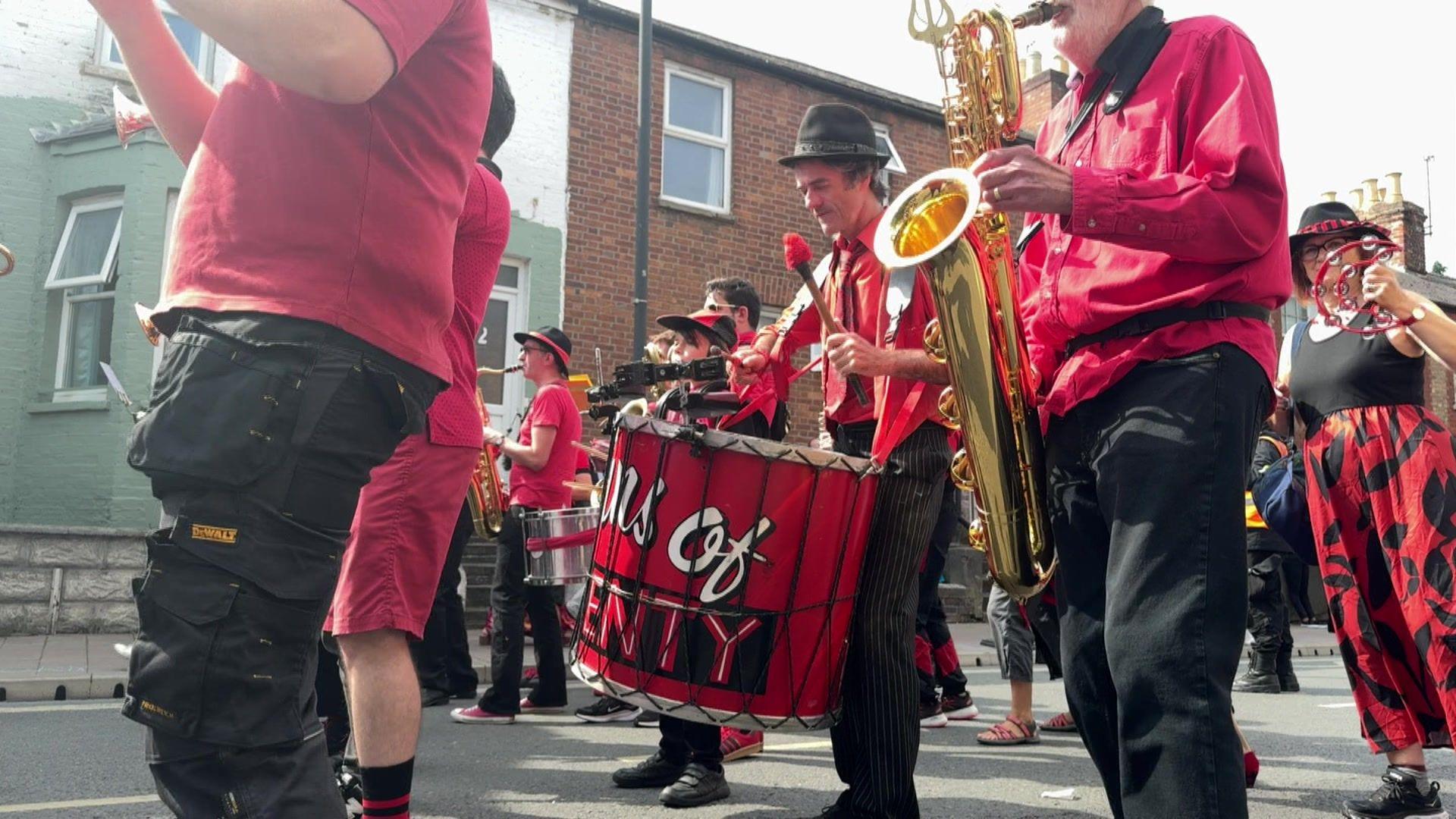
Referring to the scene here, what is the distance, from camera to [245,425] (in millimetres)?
1623

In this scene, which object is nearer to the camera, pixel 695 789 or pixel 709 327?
pixel 695 789

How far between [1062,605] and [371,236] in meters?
1.57

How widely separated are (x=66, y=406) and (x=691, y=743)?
9805mm

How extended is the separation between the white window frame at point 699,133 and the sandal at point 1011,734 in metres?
9.99

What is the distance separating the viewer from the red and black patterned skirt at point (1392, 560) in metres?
3.80

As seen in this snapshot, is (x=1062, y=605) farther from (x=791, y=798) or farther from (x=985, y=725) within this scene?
(x=985, y=725)

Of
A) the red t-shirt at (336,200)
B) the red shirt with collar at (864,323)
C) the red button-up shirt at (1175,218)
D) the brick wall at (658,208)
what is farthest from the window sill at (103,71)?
the red button-up shirt at (1175,218)

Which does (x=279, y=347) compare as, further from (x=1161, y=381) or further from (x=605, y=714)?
(x=605, y=714)

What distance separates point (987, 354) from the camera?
2.56m

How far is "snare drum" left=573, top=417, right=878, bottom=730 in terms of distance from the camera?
3225 millimetres

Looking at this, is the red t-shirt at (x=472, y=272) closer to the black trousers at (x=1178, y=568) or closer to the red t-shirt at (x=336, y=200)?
the red t-shirt at (x=336, y=200)

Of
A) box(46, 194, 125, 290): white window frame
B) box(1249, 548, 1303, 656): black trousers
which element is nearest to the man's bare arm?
box(1249, 548, 1303, 656): black trousers

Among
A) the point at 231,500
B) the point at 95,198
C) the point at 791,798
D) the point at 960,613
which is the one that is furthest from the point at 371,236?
the point at 960,613

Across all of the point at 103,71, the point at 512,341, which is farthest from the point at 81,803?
the point at 103,71
